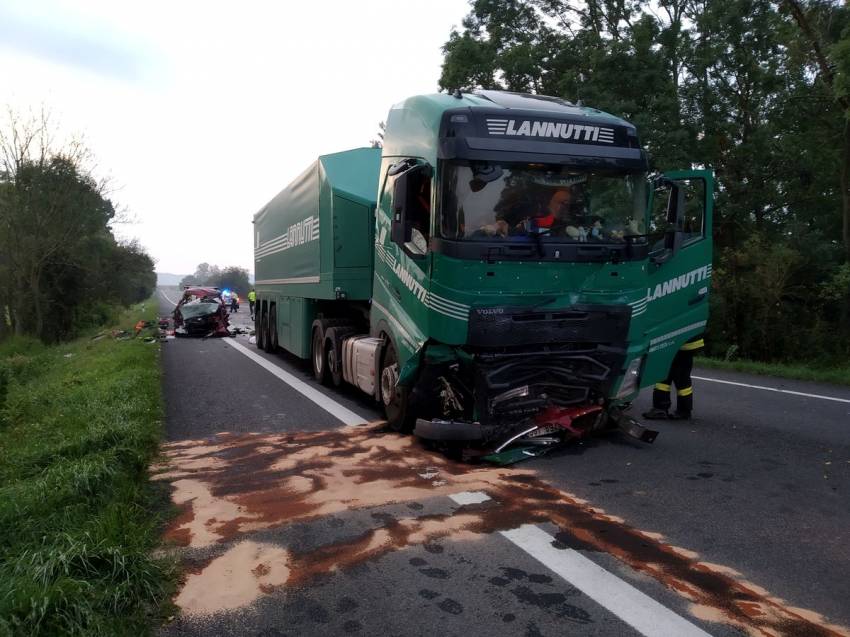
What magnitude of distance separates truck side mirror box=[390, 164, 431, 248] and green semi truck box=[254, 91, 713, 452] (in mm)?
14

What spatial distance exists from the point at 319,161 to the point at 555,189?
4866 millimetres

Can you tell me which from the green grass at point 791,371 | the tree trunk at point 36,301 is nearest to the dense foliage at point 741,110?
the green grass at point 791,371

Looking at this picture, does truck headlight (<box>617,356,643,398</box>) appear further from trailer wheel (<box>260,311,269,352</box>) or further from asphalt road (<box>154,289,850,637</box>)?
trailer wheel (<box>260,311,269,352</box>)


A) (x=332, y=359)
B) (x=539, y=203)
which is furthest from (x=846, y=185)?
(x=539, y=203)

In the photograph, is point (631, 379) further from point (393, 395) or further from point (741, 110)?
point (741, 110)

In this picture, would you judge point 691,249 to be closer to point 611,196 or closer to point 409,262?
Result: point 611,196

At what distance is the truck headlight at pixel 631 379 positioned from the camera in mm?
6516

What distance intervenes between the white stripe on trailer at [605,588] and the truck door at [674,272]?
9.47 ft

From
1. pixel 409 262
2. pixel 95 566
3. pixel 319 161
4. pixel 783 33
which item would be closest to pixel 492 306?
pixel 409 262

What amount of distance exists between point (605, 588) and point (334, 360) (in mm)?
6769

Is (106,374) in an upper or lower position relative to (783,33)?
lower

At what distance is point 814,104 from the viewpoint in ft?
62.6

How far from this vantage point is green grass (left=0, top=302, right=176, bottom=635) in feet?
10.00

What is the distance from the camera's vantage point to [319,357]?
10.8 m
